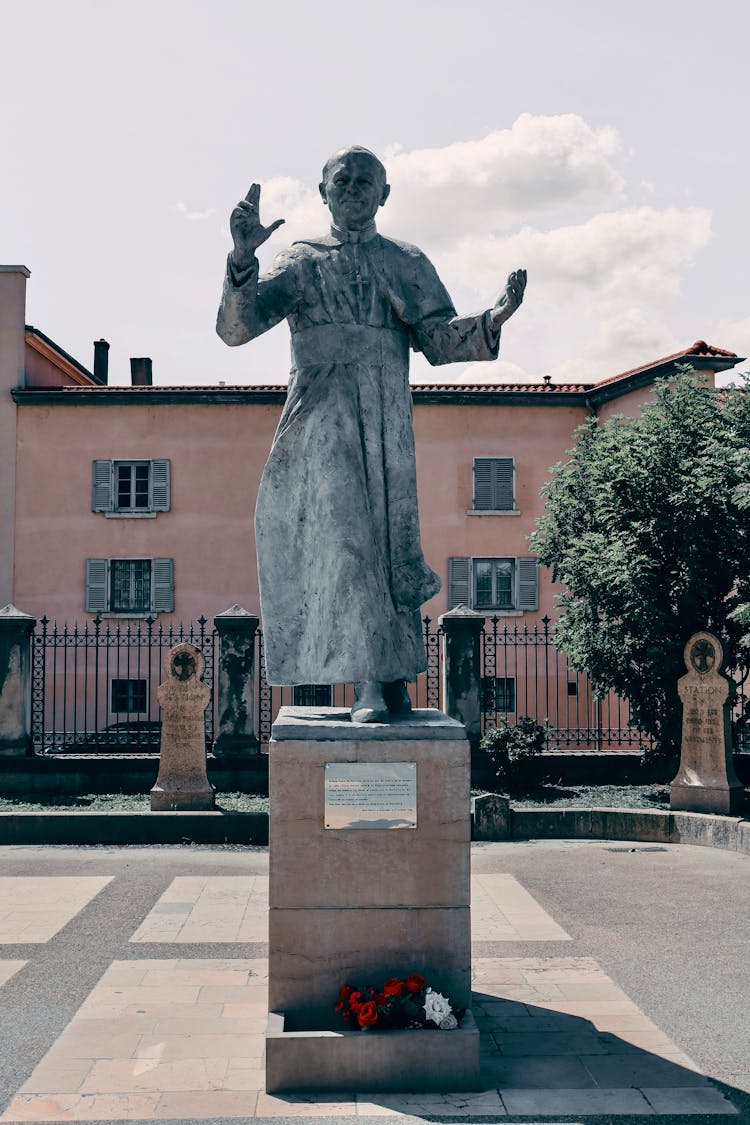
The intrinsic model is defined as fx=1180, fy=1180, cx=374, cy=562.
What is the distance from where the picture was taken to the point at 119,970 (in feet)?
23.4

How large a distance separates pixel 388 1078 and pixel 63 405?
902 inches

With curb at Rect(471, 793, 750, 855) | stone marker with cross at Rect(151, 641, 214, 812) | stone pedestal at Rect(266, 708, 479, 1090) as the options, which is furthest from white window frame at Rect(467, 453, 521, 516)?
stone pedestal at Rect(266, 708, 479, 1090)

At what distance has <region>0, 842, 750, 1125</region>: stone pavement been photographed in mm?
4941

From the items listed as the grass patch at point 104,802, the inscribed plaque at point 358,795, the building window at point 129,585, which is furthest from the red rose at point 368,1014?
the building window at point 129,585

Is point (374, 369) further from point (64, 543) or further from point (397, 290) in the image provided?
point (64, 543)

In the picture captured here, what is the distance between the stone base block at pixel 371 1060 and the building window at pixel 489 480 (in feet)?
69.8

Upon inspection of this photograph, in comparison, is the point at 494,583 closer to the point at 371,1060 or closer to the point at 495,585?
the point at 495,585

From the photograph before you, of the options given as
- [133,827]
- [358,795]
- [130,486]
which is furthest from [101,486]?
[358,795]

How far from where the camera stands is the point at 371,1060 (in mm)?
5027

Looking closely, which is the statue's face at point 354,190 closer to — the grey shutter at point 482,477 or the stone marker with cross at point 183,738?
the stone marker with cross at point 183,738

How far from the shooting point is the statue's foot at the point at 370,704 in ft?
17.8

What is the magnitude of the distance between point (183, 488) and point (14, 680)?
11.4 metres

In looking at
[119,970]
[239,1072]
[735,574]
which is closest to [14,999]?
[119,970]

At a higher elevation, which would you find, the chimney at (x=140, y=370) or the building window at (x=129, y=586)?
the chimney at (x=140, y=370)
